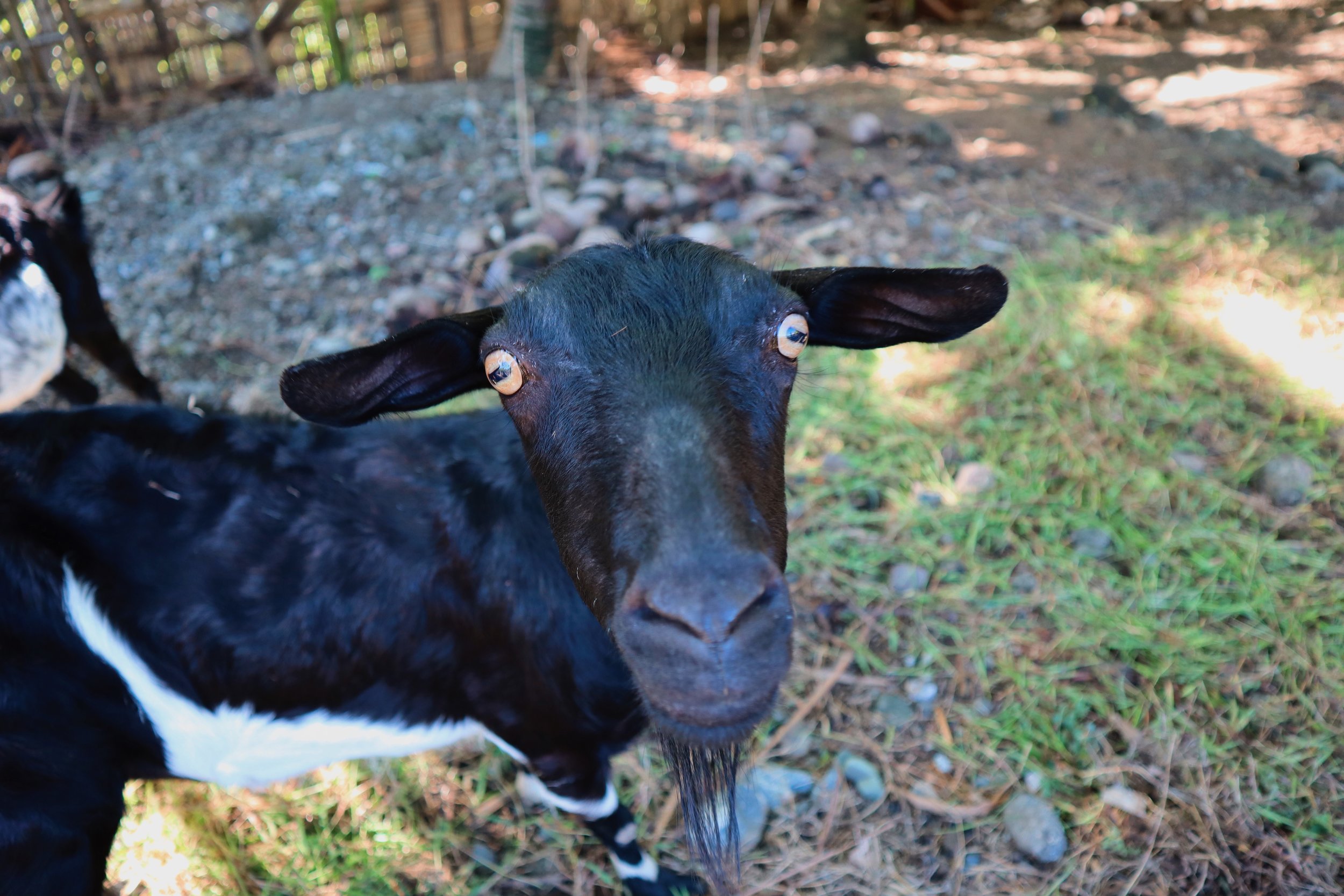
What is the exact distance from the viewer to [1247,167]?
19.0 feet

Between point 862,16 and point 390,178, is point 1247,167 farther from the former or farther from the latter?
point 390,178

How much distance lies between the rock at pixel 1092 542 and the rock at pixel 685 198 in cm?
338

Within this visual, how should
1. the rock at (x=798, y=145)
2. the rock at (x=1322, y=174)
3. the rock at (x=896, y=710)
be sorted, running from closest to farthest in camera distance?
the rock at (x=896, y=710), the rock at (x=1322, y=174), the rock at (x=798, y=145)

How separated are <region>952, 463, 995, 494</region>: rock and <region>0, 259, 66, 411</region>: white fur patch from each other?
473 centimetres

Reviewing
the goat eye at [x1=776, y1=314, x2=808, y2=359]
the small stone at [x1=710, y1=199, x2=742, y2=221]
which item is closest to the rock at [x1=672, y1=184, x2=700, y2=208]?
the small stone at [x1=710, y1=199, x2=742, y2=221]

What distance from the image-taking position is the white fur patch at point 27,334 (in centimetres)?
383

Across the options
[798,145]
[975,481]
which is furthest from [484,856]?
[798,145]

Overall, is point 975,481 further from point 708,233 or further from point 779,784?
point 708,233

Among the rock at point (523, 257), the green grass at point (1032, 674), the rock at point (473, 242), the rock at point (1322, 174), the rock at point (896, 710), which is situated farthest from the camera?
the rock at point (1322, 174)

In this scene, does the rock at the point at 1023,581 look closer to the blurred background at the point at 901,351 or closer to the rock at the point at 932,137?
the blurred background at the point at 901,351

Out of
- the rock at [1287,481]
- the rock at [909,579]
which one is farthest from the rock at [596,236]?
the rock at [1287,481]

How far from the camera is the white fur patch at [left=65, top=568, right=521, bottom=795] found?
2287 mm

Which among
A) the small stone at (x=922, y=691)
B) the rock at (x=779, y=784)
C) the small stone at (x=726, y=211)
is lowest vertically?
the rock at (x=779, y=784)

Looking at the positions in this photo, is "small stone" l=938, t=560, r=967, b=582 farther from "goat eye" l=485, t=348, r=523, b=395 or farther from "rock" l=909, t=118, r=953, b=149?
"rock" l=909, t=118, r=953, b=149
